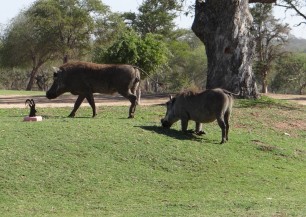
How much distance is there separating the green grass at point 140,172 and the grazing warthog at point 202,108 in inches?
14.5

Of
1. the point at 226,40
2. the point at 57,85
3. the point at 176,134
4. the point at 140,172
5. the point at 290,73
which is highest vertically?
the point at 226,40

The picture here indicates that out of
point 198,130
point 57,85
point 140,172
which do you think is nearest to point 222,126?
point 198,130

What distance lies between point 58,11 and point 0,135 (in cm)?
3392

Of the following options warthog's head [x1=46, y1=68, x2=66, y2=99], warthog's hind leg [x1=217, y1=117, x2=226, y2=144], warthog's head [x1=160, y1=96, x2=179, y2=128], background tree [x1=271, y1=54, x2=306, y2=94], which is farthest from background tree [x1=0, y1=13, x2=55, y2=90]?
warthog's hind leg [x1=217, y1=117, x2=226, y2=144]

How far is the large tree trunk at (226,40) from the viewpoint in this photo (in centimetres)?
2067

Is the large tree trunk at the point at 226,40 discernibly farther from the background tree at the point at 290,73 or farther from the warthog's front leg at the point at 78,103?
the background tree at the point at 290,73

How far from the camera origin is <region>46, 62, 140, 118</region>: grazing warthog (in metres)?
15.1

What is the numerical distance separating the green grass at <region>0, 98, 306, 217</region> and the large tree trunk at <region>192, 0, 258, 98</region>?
5966 millimetres

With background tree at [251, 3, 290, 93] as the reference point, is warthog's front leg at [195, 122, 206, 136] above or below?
below

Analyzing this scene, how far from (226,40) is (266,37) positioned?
84.7ft

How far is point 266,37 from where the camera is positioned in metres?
45.5

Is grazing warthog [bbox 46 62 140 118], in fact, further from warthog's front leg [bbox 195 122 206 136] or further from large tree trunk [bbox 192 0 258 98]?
large tree trunk [bbox 192 0 258 98]

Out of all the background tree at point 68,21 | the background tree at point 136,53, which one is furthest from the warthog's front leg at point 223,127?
the background tree at point 68,21

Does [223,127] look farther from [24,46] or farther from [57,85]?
[24,46]
